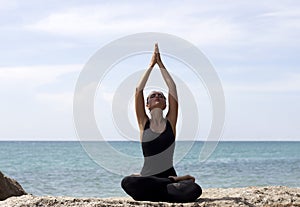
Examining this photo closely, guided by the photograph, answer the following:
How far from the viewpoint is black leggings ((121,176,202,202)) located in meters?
8.02

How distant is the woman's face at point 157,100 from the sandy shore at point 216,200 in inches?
46.3

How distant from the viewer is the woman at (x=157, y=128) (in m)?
8.18

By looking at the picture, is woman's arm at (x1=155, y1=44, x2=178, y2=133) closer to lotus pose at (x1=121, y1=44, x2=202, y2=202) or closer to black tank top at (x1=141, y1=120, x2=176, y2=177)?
lotus pose at (x1=121, y1=44, x2=202, y2=202)

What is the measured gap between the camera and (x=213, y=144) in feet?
26.9

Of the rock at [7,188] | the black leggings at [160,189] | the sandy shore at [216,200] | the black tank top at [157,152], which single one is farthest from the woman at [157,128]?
the rock at [7,188]

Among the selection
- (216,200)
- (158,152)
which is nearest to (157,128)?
(158,152)

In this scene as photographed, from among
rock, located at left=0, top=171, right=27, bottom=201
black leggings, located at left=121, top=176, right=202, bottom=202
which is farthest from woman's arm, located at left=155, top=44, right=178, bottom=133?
rock, located at left=0, top=171, right=27, bottom=201

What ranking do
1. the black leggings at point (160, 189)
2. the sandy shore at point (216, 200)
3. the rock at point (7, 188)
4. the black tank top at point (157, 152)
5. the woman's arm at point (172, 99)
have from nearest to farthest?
the sandy shore at point (216, 200) < the black leggings at point (160, 189) < the black tank top at point (157, 152) < the woman's arm at point (172, 99) < the rock at point (7, 188)

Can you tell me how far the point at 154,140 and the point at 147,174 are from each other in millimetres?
413

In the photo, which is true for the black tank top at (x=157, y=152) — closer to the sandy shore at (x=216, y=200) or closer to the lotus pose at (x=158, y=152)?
the lotus pose at (x=158, y=152)

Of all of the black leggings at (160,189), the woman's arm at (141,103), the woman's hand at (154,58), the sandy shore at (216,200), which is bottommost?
Result: the sandy shore at (216,200)

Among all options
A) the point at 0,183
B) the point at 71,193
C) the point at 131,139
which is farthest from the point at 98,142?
the point at 71,193

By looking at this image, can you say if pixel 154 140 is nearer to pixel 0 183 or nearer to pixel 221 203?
pixel 221 203

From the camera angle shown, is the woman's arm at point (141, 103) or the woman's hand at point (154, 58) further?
the woman's hand at point (154, 58)
